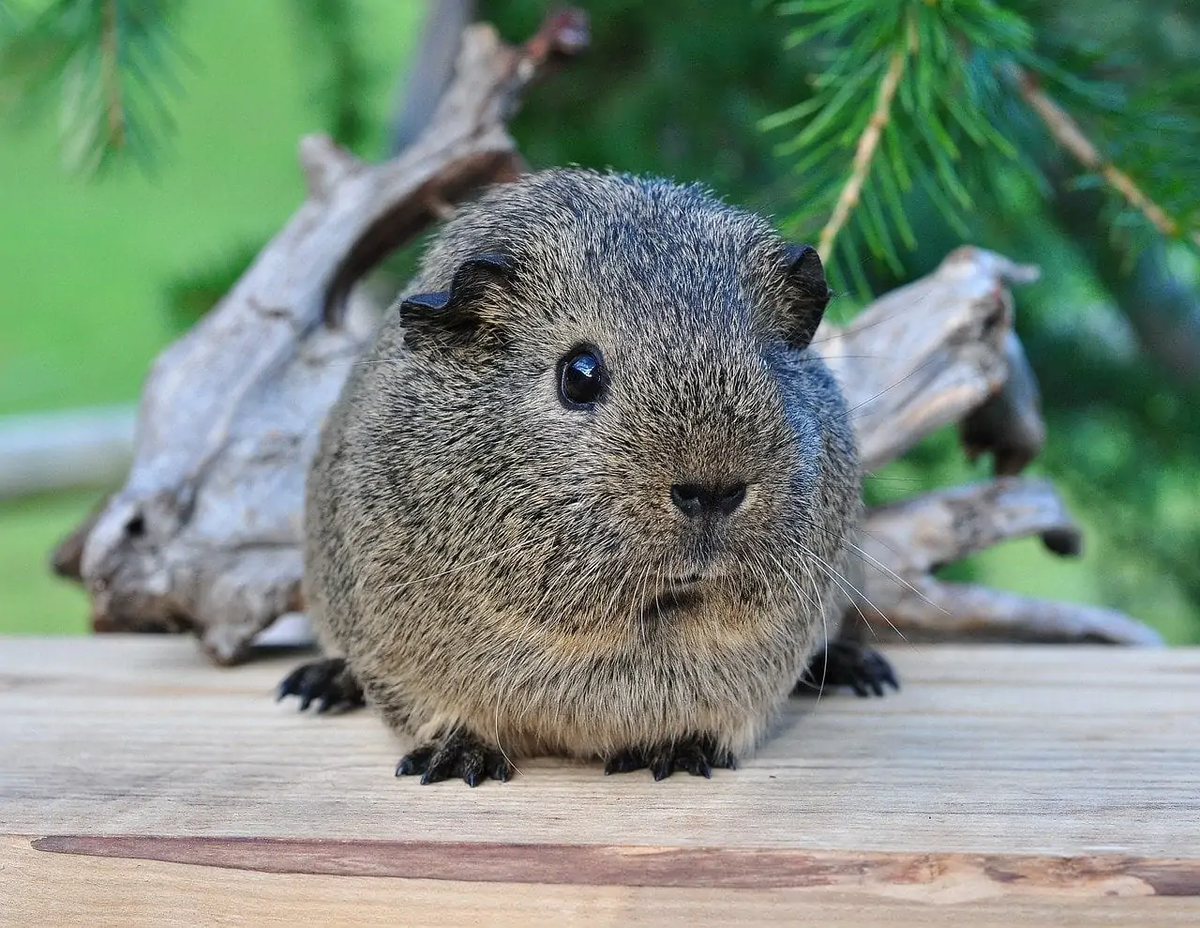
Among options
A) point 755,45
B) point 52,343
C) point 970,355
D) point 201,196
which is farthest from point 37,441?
point 970,355

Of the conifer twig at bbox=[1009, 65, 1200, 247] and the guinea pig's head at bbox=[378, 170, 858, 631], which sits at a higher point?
the conifer twig at bbox=[1009, 65, 1200, 247]

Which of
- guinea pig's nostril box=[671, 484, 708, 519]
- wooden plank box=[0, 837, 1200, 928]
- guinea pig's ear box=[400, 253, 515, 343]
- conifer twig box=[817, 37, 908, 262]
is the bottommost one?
wooden plank box=[0, 837, 1200, 928]

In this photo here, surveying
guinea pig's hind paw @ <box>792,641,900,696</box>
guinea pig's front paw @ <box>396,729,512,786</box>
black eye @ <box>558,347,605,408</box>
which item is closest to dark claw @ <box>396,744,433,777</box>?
guinea pig's front paw @ <box>396,729,512,786</box>

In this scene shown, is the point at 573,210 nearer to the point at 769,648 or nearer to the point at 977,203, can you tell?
the point at 769,648

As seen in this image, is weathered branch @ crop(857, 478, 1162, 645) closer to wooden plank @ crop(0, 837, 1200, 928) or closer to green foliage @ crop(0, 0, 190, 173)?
wooden plank @ crop(0, 837, 1200, 928)

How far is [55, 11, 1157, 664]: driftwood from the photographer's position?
3197mm

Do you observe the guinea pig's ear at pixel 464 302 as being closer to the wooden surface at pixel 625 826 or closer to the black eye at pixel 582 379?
the black eye at pixel 582 379

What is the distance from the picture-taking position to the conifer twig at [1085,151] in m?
3.00

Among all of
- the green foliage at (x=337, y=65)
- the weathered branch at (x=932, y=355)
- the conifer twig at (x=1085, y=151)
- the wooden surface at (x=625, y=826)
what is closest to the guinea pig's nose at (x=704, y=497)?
the wooden surface at (x=625, y=826)

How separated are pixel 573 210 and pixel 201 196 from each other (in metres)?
7.47

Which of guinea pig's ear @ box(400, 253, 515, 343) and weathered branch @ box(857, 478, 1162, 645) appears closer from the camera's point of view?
guinea pig's ear @ box(400, 253, 515, 343)

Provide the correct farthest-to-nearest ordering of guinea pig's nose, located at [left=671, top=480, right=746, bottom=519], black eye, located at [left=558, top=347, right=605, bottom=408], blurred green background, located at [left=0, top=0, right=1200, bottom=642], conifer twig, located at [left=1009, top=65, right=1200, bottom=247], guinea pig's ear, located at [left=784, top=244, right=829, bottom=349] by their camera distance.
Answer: blurred green background, located at [left=0, top=0, right=1200, bottom=642] < conifer twig, located at [left=1009, top=65, right=1200, bottom=247] < guinea pig's ear, located at [left=784, top=244, right=829, bottom=349] < black eye, located at [left=558, top=347, right=605, bottom=408] < guinea pig's nose, located at [left=671, top=480, right=746, bottom=519]

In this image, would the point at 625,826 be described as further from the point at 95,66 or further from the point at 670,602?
the point at 95,66

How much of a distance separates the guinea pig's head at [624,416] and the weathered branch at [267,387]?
115 cm
